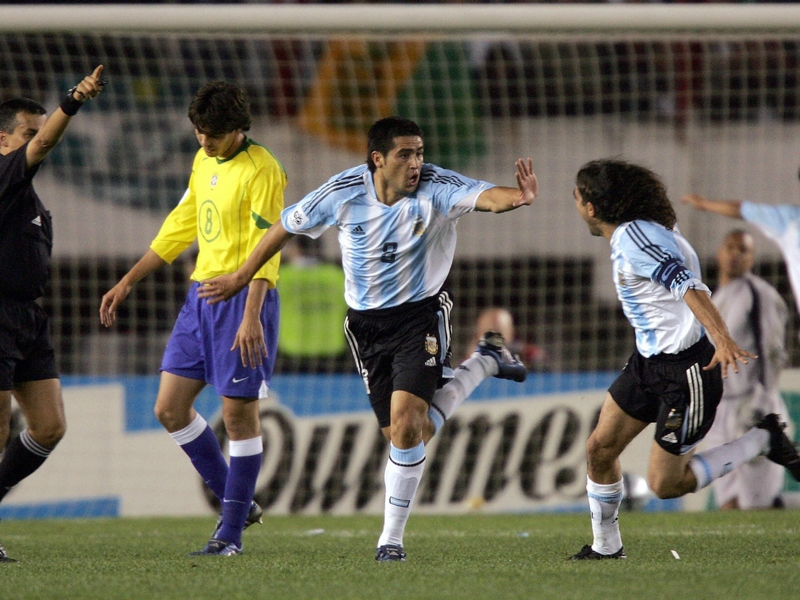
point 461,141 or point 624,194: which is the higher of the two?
point 461,141

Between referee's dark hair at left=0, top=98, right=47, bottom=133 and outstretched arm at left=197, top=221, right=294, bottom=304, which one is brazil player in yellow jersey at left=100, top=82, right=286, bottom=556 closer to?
outstretched arm at left=197, top=221, right=294, bottom=304

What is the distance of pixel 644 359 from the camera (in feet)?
16.1

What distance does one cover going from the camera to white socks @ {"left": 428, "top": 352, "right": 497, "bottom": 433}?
18.6 ft

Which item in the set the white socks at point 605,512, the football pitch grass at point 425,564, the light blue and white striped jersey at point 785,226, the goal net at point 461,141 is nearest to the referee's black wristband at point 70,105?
the football pitch grass at point 425,564

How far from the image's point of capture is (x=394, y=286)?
203 inches

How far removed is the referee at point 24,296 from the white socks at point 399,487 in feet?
5.53

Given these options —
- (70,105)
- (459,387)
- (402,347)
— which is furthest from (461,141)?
(70,105)

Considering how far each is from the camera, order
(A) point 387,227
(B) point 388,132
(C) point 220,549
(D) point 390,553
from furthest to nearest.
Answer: (C) point 220,549 < (A) point 387,227 < (B) point 388,132 < (D) point 390,553

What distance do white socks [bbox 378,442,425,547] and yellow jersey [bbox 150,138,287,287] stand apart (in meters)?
1.03

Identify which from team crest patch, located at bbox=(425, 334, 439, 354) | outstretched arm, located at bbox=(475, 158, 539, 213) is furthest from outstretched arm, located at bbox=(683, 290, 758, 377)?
team crest patch, located at bbox=(425, 334, 439, 354)

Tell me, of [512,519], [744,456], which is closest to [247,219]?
[744,456]

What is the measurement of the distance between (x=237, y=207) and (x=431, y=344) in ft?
3.60

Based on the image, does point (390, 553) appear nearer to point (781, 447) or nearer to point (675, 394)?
point (675, 394)

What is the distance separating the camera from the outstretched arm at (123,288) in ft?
18.2
